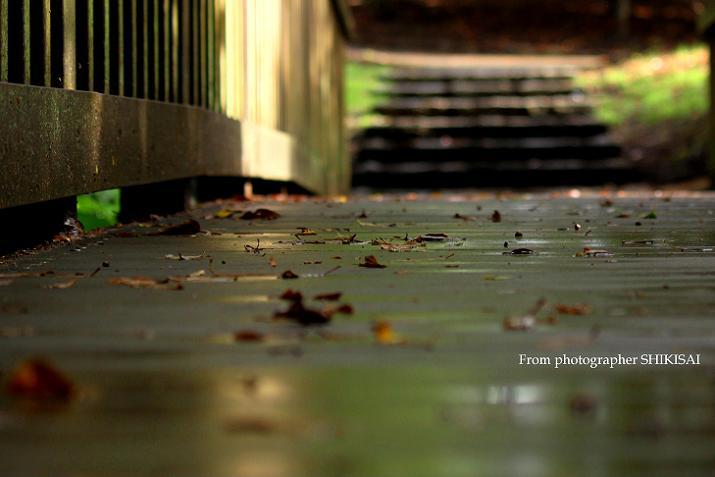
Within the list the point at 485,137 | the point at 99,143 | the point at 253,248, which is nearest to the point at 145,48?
the point at 99,143

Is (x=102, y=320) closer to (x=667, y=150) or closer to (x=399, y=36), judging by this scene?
(x=667, y=150)

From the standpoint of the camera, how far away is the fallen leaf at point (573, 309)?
6.51ft

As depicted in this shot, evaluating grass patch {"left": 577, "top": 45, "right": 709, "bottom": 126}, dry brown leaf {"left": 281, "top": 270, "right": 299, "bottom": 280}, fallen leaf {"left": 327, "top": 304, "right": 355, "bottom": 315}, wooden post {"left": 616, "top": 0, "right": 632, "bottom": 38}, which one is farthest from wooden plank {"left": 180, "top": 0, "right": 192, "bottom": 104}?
wooden post {"left": 616, "top": 0, "right": 632, "bottom": 38}

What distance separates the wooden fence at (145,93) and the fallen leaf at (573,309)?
1384 mm

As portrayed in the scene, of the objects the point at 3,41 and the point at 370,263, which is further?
the point at 3,41

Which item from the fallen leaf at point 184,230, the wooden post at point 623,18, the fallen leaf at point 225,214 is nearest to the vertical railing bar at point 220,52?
the fallen leaf at point 225,214

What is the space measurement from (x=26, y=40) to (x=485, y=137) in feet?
35.6

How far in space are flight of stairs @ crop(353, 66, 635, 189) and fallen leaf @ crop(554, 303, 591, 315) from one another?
10.6 meters

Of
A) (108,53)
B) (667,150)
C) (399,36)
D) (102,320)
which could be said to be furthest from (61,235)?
(399,36)

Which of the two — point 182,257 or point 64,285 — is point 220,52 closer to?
point 182,257

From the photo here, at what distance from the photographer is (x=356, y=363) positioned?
1576 mm

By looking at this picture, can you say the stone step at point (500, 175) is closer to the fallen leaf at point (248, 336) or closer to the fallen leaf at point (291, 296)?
the fallen leaf at point (291, 296)

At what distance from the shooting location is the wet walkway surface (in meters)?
1.15

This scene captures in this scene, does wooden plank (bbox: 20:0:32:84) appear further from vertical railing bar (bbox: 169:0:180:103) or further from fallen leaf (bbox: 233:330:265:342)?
vertical railing bar (bbox: 169:0:180:103)
